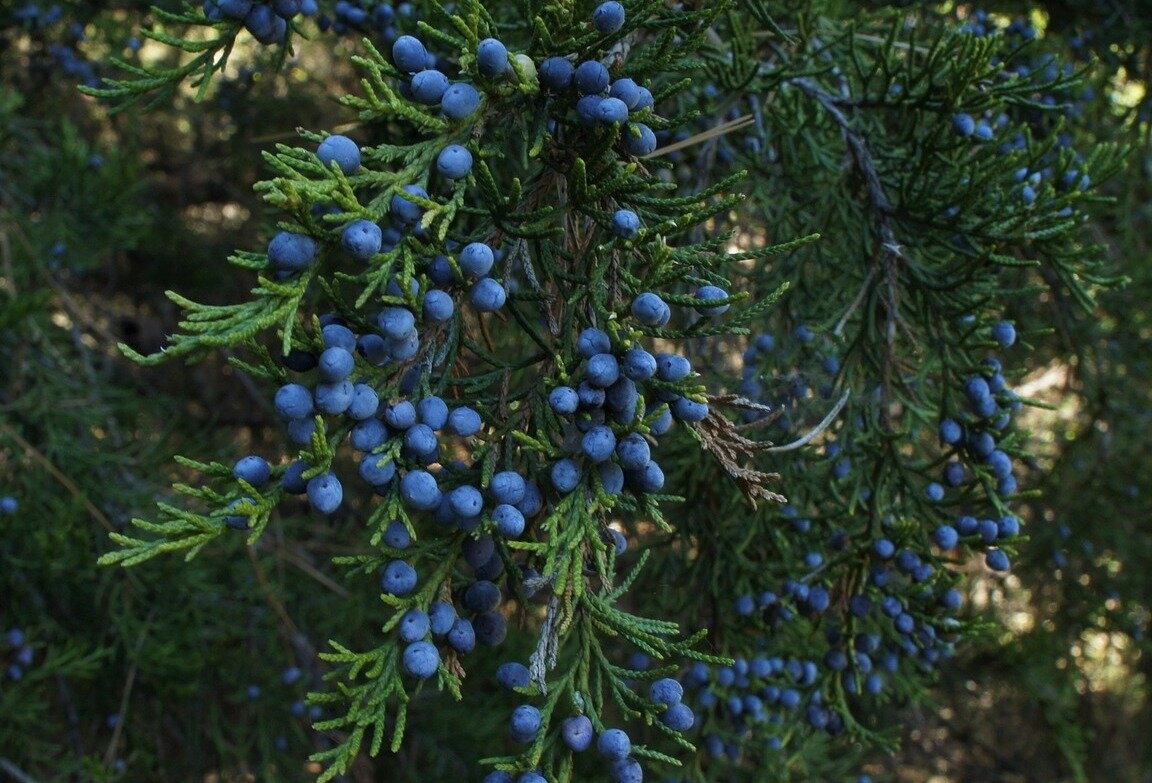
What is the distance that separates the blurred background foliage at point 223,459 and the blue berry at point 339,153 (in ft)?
3.35

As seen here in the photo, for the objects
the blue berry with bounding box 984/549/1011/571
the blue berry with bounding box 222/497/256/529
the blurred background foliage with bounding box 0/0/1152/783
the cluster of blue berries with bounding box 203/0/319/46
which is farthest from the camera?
the blurred background foliage with bounding box 0/0/1152/783

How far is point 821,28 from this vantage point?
1.93 meters

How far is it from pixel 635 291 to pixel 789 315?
99cm

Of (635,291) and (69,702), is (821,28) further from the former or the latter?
(69,702)

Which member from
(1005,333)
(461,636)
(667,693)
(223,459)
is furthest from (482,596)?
(223,459)

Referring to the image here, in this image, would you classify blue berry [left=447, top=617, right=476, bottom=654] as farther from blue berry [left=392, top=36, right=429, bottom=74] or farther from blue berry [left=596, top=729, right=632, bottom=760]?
blue berry [left=392, top=36, right=429, bottom=74]

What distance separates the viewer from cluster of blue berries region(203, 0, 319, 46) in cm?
129

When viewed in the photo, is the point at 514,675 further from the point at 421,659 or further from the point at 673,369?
the point at 673,369

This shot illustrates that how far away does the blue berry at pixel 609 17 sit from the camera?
108cm

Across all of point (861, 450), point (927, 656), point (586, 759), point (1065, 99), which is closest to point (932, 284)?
point (861, 450)

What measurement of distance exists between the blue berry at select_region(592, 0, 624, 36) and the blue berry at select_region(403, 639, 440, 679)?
2.57ft

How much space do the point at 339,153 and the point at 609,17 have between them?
1.20ft

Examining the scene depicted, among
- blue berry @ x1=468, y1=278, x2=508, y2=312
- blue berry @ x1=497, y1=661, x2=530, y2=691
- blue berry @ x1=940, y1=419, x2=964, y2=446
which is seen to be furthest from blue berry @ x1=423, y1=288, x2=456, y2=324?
blue berry @ x1=940, y1=419, x2=964, y2=446

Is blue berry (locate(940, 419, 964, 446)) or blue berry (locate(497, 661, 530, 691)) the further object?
blue berry (locate(940, 419, 964, 446))
